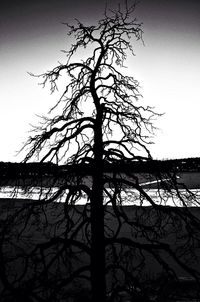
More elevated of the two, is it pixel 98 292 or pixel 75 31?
pixel 75 31

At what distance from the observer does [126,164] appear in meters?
4.98

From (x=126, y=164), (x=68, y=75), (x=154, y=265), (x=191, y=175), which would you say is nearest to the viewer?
(x=126, y=164)

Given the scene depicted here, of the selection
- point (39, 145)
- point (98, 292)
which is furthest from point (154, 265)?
point (39, 145)

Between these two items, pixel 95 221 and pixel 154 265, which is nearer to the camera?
pixel 95 221

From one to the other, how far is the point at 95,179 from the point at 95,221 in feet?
2.53


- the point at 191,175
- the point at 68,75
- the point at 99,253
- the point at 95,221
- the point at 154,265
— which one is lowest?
the point at 154,265

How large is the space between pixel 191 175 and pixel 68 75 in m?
42.2

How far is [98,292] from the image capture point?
16.5 ft

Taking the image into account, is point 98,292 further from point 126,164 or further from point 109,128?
point 109,128

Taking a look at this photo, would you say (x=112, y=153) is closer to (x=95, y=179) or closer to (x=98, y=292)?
(x=95, y=179)

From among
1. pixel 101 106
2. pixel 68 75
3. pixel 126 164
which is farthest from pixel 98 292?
pixel 68 75

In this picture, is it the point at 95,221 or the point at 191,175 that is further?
the point at 191,175

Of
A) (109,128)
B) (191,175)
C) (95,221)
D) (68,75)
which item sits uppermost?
(191,175)

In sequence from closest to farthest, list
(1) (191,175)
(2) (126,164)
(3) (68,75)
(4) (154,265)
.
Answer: (2) (126,164), (3) (68,75), (4) (154,265), (1) (191,175)
